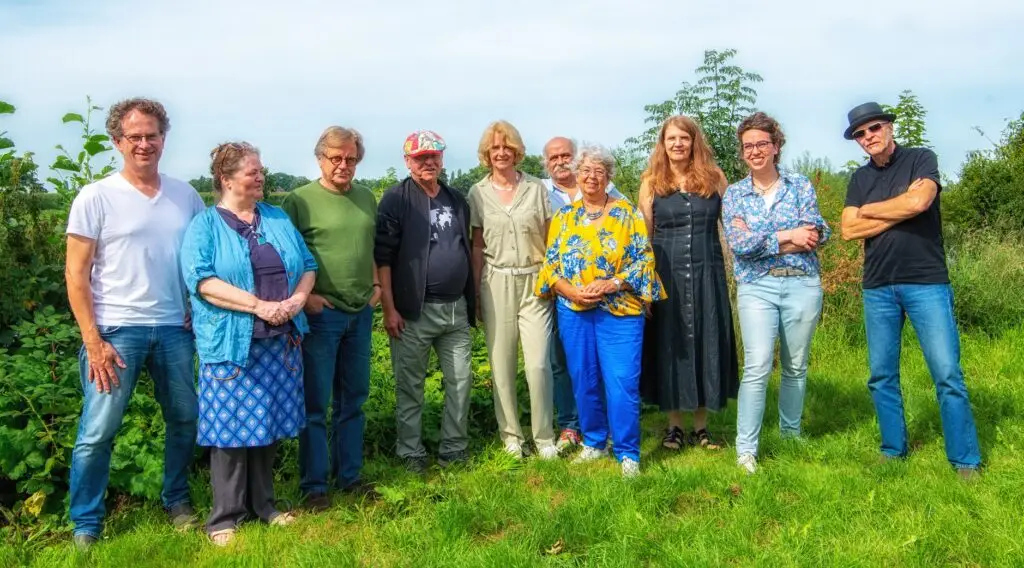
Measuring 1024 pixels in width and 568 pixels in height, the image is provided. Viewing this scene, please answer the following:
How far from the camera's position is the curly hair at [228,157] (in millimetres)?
4176

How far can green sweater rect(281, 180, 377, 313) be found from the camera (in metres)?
4.64

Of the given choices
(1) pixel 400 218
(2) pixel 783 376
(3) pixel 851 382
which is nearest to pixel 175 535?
(1) pixel 400 218

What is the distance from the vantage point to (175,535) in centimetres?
421

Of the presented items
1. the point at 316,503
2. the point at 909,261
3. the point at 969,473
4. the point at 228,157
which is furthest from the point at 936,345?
the point at 228,157

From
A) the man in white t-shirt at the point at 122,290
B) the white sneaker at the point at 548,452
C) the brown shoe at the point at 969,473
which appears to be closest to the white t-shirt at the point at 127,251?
the man in white t-shirt at the point at 122,290

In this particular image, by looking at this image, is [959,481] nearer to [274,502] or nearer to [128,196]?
[274,502]

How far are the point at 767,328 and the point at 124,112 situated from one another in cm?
381

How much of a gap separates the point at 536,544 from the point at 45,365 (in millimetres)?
3145

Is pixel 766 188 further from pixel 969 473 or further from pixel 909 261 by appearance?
pixel 969 473

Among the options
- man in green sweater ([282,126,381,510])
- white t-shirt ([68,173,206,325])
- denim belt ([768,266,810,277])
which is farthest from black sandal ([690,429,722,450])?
white t-shirt ([68,173,206,325])

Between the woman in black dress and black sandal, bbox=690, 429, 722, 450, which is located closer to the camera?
the woman in black dress

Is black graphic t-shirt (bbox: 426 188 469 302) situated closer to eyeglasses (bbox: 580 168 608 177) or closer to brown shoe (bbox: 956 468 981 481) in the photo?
eyeglasses (bbox: 580 168 608 177)

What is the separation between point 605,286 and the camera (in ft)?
16.1

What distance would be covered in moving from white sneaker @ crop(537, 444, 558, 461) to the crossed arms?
2319mm
